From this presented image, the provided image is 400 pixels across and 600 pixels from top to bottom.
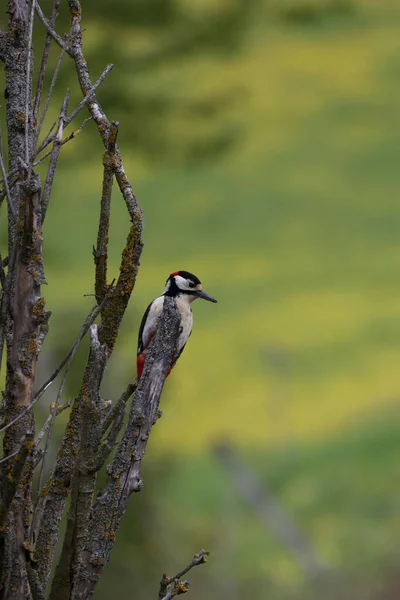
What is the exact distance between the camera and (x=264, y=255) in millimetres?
8039

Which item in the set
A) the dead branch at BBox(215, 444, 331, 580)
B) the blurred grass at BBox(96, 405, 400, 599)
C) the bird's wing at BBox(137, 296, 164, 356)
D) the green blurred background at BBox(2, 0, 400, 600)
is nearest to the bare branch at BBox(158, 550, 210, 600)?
the bird's wing at BBox(137, 296, 164, 356)

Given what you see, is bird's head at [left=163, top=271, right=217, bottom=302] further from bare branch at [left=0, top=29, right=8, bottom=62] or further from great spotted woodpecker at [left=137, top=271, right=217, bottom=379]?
bare branch at [left=0, top=29, right=8, bottom=62]

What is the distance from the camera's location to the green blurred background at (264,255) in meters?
5.79

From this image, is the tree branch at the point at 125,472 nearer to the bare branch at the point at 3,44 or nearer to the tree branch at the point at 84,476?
the tree branch at the point at 84,476

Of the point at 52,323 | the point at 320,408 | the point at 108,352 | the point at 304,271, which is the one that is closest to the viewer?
the point at 108,352

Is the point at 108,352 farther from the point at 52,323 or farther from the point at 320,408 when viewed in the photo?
the point at 320,408

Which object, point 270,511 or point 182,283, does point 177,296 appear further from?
point 270,511

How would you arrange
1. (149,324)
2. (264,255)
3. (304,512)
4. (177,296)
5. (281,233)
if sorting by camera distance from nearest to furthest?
(149,324) → (177,296) → (304,512) → (264,255) → (281,233)

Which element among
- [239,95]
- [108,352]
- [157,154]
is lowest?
[108,352]

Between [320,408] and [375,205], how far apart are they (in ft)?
7.73

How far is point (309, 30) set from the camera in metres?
8.93

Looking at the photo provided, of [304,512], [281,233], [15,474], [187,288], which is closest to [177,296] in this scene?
[187,288]

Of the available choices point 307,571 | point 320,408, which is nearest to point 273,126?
point 320,408

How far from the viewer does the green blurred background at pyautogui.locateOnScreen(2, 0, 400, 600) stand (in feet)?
19.0
